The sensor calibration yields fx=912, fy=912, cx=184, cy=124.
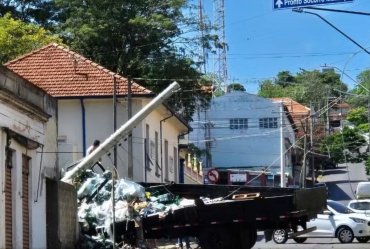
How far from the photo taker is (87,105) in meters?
36.5

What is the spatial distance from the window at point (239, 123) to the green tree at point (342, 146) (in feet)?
41.8

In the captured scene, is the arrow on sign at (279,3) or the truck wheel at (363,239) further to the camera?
the truck wheel at (363,239)

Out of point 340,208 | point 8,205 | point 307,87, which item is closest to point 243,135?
point 307,87

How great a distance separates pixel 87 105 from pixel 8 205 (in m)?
16.6

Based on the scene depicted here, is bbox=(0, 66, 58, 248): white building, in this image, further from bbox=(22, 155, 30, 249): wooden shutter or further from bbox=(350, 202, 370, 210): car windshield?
bbox=(350, 202, 370, 210): car windshield

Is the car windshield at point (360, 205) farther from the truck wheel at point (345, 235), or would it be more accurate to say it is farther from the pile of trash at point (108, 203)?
the pile of trash at point (108, 203)

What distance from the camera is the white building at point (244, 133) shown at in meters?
77.4

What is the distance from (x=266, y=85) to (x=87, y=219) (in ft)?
317

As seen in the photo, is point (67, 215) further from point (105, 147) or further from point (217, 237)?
point (217, 237)

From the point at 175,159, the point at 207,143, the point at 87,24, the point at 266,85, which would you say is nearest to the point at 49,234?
the point at 175,159

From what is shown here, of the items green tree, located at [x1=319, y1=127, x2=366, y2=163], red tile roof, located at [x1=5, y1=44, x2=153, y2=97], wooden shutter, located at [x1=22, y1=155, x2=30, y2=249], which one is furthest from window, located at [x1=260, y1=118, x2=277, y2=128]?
wooden shutter, located at [x1=22, y1=155, x2=30, y2=249]

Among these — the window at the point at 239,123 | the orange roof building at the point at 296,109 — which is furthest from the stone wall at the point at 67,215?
the orange roof building at the point at 296,109

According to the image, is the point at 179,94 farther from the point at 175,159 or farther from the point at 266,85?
the point at 266,85

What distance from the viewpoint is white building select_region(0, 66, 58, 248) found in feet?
64.7
